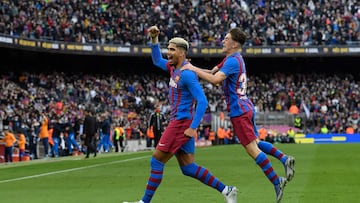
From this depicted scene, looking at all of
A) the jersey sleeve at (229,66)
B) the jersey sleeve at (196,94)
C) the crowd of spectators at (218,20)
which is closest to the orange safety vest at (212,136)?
the crowd of spectators at (218,20)

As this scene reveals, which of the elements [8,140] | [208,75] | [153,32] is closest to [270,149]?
[208,75]

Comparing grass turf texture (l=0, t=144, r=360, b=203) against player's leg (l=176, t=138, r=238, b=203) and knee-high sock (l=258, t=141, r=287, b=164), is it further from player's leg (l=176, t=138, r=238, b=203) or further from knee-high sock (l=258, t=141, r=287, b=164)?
player's leg (l=176, t=138, r=238, b=203)

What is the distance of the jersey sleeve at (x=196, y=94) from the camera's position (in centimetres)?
911

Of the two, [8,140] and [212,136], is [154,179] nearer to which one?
[8,140]

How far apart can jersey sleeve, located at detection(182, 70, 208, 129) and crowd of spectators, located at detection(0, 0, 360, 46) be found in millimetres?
42253

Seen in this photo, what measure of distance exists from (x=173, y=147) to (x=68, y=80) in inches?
1640

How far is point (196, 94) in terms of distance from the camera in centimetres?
914

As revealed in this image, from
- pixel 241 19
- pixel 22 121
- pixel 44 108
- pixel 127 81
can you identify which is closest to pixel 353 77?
pixel 241 19

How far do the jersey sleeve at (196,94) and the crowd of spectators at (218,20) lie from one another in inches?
1664

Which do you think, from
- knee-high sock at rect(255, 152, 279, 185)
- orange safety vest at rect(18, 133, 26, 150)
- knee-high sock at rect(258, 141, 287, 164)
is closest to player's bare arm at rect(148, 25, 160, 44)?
knee-high sock at rect(255, 152, 279, 185)

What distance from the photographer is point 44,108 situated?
4097 cm

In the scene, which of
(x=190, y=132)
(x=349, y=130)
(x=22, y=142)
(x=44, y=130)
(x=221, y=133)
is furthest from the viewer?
(x=349, y=130)

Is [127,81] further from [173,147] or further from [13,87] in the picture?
[173,147]

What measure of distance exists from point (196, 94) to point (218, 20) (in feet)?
154
